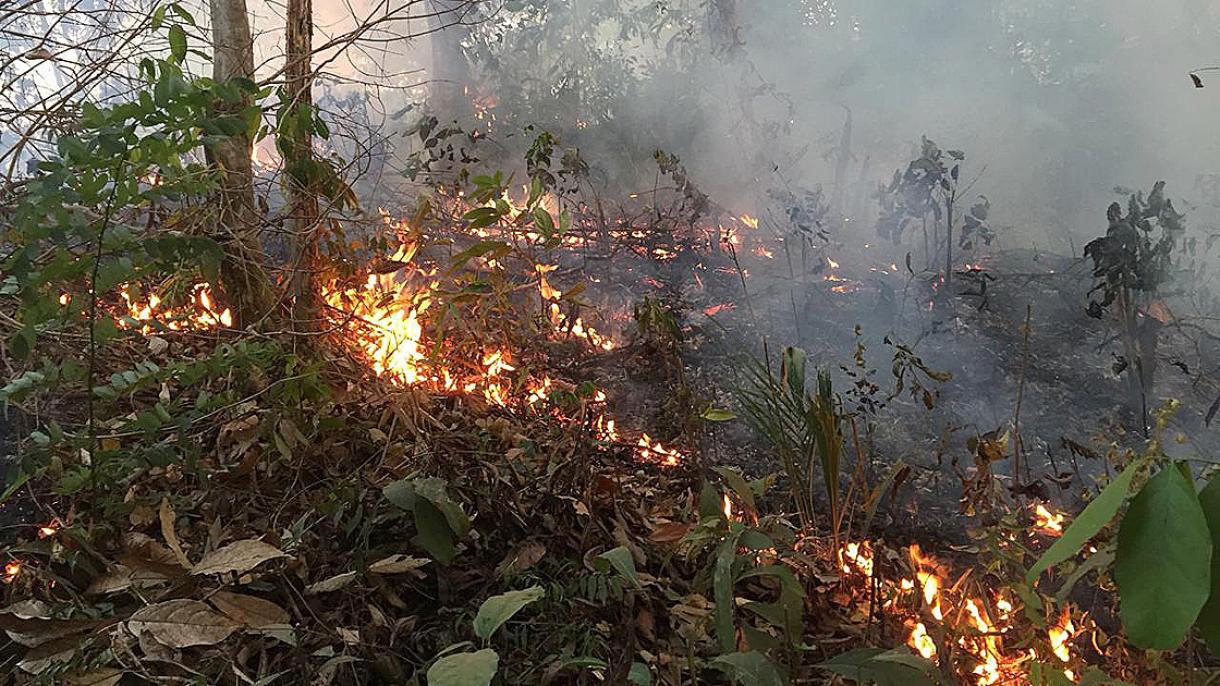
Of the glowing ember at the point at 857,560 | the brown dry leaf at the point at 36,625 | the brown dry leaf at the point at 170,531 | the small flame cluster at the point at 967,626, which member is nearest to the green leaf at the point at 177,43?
the brown dry leaf at the point at 170,531

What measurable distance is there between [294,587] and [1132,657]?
151 centimetres

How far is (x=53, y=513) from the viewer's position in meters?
1.40

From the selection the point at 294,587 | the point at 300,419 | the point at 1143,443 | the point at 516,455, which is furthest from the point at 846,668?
the point at 1143,443

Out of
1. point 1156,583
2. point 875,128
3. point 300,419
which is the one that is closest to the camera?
point 1156,583

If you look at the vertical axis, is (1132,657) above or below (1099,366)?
below

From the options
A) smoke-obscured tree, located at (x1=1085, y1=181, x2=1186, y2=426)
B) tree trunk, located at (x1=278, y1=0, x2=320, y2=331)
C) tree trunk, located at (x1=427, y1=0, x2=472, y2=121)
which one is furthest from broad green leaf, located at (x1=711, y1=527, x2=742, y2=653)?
tree trunk, located at (x1=427, y1=0, x2=472, y2=121)

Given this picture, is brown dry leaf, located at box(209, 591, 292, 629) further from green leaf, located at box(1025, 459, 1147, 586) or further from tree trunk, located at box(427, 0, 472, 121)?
tree trunk, located at box(427, 0, 472, 121)

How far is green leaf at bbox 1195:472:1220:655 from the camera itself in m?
0.51

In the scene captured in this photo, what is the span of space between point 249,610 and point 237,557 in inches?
3.4

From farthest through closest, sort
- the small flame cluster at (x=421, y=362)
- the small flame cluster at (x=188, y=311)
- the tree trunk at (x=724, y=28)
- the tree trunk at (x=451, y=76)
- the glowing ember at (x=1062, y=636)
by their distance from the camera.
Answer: the tree trunk at (x=451, y=76) → the tree trunk at (x=724, y=28) → the small flame cluster at (x=421, y=362) → the small flame cluster at (x=188, y=311) → the glowing ember at (x=1062, y=636)

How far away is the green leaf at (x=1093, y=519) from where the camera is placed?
46 centimetres

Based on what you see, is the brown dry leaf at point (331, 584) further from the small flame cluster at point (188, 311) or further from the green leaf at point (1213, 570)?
the green leaf at point (1213, 570)

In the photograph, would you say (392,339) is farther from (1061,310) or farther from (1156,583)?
(1061,310)

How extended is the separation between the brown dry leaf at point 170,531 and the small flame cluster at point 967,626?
1.18m
